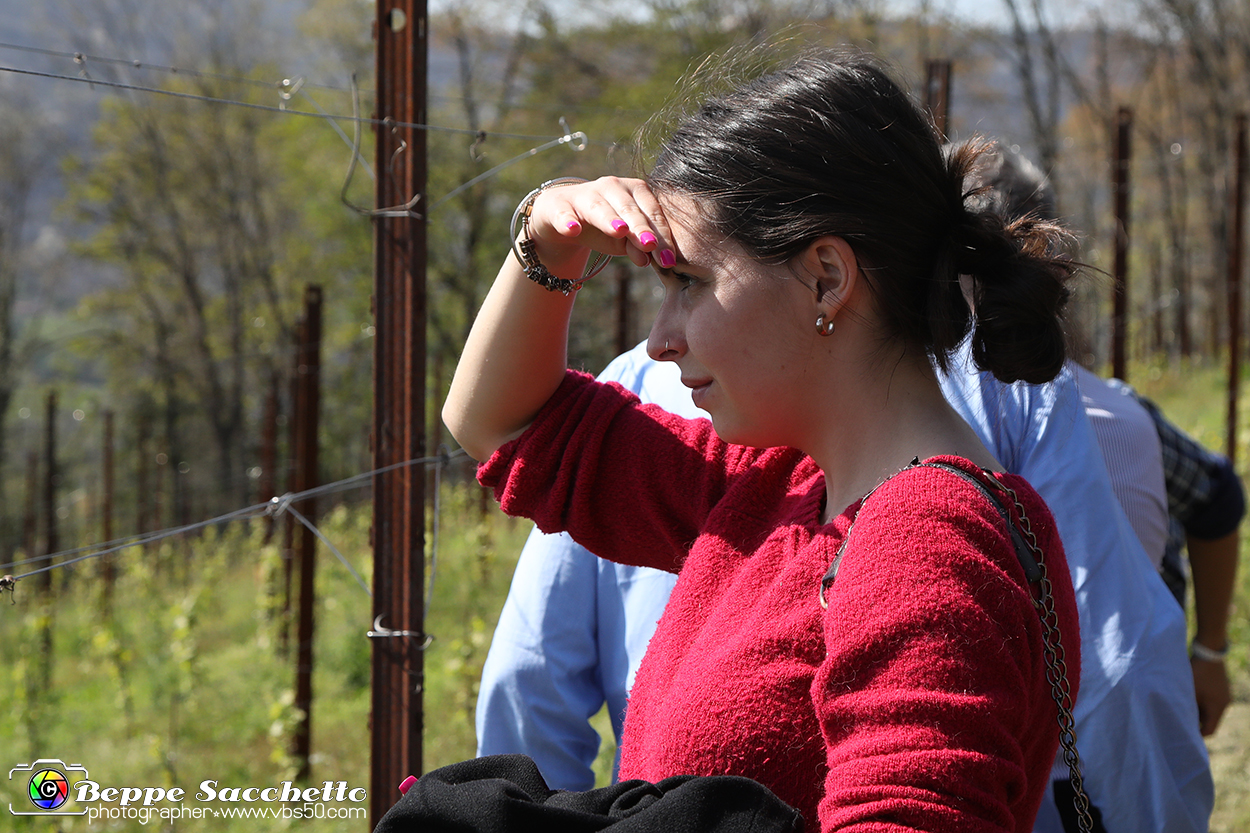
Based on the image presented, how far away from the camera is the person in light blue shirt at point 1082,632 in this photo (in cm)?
159

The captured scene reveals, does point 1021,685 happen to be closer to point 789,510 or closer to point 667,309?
point 789,510

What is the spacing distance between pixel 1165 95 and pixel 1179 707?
943 inches

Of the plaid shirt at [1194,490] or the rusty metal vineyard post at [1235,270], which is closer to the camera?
the plaid shirt at [1194,490]

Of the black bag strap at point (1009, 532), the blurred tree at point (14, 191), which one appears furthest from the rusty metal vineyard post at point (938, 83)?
the blurred tree at point (14, 191)

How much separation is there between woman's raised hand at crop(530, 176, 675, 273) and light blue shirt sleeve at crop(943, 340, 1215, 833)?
64cm

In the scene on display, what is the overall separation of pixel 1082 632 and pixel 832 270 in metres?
0.92

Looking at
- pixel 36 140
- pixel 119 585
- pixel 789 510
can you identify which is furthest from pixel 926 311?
pixel 36 140

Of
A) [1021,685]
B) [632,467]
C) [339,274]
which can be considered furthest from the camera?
[339,274]

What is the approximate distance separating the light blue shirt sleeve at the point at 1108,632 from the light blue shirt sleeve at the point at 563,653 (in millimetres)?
528

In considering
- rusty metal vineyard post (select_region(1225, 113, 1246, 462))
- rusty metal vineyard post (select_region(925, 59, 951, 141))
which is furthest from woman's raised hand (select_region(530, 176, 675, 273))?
rusty metal vineyard post (select_region(1225, 113, 1246, 462))

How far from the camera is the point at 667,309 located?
1.14m

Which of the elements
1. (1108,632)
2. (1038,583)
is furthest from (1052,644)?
(1108,632)

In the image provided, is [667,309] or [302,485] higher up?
[667,309]

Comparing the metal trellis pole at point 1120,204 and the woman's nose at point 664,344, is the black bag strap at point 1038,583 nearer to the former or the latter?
the woman's nose at point 664,344
